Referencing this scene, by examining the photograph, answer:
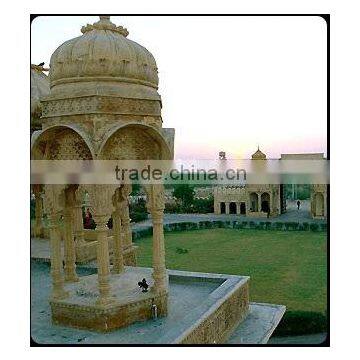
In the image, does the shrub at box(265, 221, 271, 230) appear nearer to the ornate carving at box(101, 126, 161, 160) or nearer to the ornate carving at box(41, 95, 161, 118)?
the ornate carving at box(101, 126, 161, 160)

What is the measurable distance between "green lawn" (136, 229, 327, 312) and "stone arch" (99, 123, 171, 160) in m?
8.08

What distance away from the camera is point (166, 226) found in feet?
105

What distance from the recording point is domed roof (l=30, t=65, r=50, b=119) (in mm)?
10130

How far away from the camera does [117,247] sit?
35.8 feet

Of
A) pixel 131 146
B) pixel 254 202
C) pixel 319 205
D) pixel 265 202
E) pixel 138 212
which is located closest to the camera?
pixel 131 146

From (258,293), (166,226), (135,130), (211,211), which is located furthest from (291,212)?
(135,130)

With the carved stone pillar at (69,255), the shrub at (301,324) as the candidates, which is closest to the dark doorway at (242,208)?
the shrub at (301,324)

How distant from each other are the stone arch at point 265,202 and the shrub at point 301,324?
2507 cm

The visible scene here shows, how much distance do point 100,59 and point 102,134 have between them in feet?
4.78

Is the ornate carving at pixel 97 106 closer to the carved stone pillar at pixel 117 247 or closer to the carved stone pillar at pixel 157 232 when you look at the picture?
the carved stone pillar at pixel 157 232

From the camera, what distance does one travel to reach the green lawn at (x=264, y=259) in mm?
15766

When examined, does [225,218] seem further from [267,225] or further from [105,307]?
[105,307]

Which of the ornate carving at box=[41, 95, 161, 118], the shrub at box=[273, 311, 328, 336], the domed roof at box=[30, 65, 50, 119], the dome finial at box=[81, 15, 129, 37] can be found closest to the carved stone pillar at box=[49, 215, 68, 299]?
the ornate carving at box=[41, 95, 161, 118]

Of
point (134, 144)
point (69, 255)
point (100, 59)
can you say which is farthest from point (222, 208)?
point (100, 59)
